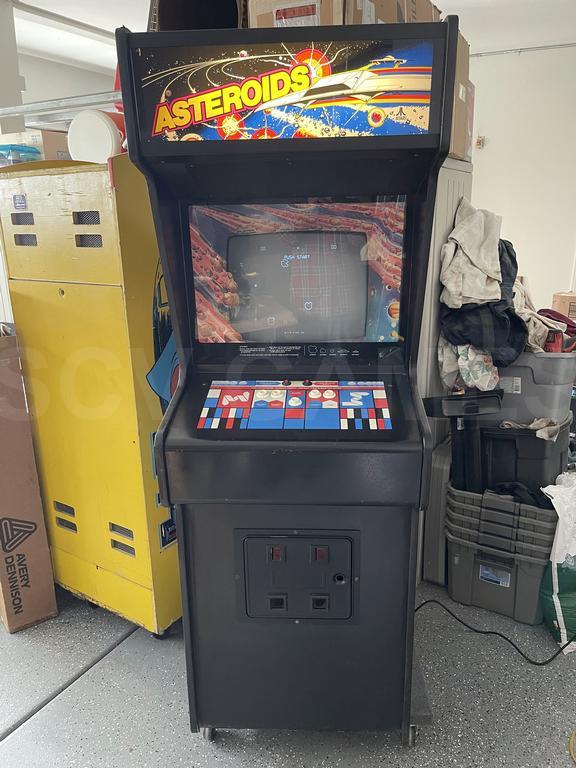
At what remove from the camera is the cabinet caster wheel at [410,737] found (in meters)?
1.73

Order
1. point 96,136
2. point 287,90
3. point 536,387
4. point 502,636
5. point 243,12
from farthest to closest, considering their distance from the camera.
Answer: point 536,387 < point 502,636 < point 96,136 < point 243,12 < point 287,90

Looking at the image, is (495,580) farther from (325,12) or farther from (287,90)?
(325,12)

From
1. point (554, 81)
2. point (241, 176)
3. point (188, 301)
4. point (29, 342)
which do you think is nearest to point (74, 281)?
point (29, 342)

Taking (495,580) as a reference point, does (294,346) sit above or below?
above

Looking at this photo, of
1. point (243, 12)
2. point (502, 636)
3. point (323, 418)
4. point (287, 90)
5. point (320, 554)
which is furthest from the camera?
point (502, 636)

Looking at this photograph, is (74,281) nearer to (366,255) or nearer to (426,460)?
(366,255)

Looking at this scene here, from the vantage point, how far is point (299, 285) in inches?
62.2

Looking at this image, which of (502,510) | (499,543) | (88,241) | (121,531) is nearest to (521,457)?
(502,510)

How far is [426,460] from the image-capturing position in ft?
4.50

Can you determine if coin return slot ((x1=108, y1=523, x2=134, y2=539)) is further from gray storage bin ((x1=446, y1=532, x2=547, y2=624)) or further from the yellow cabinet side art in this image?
gray storage bin ((x1=446, y1=532, x2=547, y2=624))

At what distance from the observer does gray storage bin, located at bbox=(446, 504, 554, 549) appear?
2.15 metres

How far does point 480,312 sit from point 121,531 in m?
1.62

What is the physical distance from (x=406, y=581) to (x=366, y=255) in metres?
0.89

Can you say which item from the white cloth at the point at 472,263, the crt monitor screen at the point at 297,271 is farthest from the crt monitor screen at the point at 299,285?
the white cloth at the point at 472,263
